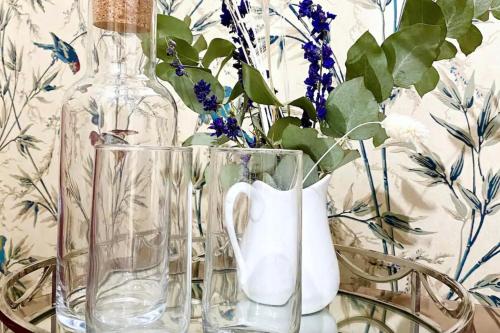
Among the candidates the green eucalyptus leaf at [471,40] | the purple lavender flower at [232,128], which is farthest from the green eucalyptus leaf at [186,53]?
the green eucalyptus leaf at [471,40]

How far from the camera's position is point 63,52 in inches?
37.0

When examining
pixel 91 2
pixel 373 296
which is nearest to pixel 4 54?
pixel 91 2

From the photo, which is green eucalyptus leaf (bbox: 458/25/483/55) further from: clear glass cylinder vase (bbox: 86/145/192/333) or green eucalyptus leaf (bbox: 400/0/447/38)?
clear glass cylinder vase (bbox: 86/145/192/333)

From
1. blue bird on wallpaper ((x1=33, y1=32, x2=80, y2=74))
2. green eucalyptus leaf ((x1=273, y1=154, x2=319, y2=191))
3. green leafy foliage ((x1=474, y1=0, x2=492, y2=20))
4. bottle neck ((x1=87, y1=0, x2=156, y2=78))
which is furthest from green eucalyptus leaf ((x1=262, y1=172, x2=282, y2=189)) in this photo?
blue bird on wallpaper ((x1=33, y1=32, x2=80, y2=74))

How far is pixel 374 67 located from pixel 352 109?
0.05 m

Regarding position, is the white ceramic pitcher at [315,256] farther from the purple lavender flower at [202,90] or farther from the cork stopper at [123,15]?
the cork stopper at [123,15]

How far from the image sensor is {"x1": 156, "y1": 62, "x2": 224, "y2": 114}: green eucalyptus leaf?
62 centimetres

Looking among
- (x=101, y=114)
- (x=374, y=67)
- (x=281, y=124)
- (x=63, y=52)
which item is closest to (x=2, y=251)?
(x=63, y=52)

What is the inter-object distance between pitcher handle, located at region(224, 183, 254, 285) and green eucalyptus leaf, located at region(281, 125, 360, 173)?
0.10 m

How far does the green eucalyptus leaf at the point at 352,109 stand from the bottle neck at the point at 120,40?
0.21 m

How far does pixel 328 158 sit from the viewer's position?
0.55 meters

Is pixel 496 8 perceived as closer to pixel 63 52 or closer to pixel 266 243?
pixel 266 243

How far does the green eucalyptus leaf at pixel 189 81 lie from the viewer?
0.62 metres

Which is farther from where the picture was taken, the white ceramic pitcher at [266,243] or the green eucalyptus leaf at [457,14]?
the green eucalyptus leaf at [457,14]
